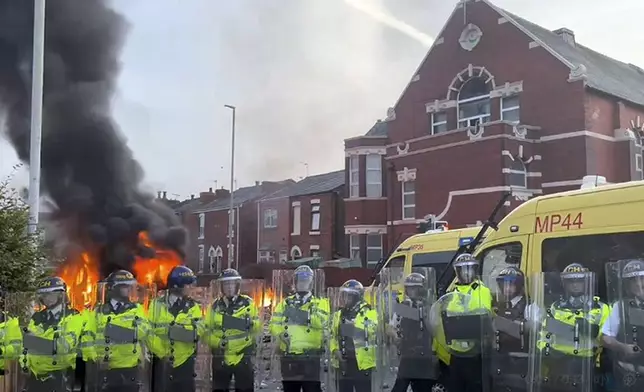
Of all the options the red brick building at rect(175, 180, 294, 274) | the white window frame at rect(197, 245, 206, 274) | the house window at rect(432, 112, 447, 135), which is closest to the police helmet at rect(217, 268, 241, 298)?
the house window at rect(432, 112, 447, 135)

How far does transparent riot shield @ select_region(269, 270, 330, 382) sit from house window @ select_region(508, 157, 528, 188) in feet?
62.9

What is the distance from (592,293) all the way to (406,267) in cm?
789

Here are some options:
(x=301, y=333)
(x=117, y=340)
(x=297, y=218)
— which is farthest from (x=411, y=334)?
(x=297, y=218)

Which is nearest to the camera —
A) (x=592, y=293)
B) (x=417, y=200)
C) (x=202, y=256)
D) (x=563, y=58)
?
(x=592, y=293)

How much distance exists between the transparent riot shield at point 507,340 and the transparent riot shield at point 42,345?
407 centimetres

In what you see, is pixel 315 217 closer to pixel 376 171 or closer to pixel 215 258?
pixel 376 171

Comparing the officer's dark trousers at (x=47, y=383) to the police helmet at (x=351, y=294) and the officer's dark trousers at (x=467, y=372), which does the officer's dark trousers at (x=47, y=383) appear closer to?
the police helmet at (x=351, y=294)

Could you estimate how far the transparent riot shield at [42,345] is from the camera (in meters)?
6.47

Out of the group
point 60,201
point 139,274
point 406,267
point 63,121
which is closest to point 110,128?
point 63,121

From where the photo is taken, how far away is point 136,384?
6.87m

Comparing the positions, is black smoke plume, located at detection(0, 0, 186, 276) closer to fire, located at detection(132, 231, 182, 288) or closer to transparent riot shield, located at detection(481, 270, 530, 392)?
fire, located at detection(132, 231, 182, 288)

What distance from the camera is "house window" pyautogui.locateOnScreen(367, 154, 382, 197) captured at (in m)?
30.9

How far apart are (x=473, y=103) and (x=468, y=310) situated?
22.5m

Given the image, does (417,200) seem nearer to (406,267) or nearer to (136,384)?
(406,267)
